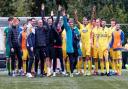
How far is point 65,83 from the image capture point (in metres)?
18.3

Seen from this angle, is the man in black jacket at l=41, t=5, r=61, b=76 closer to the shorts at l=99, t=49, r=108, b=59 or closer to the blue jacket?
the blue jacket

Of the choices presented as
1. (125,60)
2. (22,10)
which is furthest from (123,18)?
(125,60)

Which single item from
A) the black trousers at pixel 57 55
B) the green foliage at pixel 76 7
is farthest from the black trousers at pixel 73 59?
the green foliage at pixel 76 7

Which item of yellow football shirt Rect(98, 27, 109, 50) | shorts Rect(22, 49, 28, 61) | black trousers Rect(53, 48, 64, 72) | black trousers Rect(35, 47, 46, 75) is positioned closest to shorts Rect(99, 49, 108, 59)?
yellow football shirt Rect(98, 27, 109, 50)

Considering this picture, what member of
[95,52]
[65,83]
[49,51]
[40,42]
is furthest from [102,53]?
[65,83]

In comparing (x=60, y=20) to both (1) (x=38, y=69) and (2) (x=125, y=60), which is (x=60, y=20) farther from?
(2) (x=125, y=60)

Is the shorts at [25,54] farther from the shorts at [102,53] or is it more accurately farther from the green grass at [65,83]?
the shorts at [102,53]

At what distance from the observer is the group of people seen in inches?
835

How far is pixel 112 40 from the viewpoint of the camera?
72.7 ft

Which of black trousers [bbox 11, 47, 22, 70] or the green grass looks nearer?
the green grass

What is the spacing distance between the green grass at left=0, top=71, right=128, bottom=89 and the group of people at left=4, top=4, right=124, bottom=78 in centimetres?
121

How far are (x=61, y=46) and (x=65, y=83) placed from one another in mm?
3452

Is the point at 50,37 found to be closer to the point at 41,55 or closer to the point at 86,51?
the point at 41,55

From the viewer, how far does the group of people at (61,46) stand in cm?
2120
